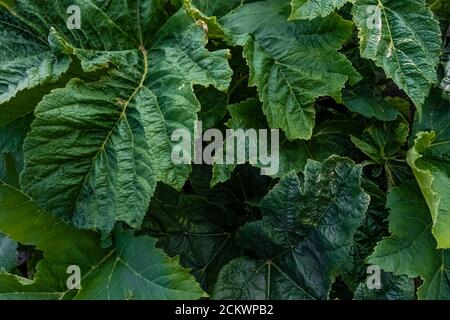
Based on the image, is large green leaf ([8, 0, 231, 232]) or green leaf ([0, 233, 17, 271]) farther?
green leaf ([0, 233, 17, 271])

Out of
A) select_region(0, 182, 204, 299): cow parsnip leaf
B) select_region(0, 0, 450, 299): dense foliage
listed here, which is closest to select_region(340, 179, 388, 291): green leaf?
select_region(0, 0, 450, 299): dense foliage

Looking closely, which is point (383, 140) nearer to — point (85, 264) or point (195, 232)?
point (195, 232)

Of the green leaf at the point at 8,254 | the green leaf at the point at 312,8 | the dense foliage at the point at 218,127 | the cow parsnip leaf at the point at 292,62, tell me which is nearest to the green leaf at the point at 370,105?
the dense foliage at the point at 218,127

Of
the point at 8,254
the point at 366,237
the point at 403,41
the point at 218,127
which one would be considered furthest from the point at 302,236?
the point at 8,254

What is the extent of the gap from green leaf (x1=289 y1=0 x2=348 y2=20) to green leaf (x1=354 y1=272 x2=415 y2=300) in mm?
469

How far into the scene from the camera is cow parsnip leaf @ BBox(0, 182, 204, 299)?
3.92ft

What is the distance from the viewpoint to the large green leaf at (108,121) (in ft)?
3.79

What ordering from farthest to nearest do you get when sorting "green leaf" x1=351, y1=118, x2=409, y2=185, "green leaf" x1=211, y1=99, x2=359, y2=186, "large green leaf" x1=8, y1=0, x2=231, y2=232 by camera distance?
"green leaf" x1=351, y1=118, x2=409, y2=185
"green leaf" x1=211, y1=99, x2=359, y2=186
"large green leaf" x1=8, y1=0, x2=231, y2=232

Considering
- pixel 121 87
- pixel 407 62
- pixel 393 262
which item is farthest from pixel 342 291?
pixel 121 87

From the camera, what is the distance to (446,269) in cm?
128

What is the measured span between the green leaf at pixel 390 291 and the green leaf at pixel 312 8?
1.54 ft

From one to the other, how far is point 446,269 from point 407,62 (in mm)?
380

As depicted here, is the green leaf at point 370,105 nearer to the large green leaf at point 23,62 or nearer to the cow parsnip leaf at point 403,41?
the cow parsnip leaf at point 403,41

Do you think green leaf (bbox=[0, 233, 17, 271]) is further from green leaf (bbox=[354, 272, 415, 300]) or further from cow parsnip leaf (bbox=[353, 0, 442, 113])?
cow parsnip leaf (bbox=[353, 0, 442, 113])
